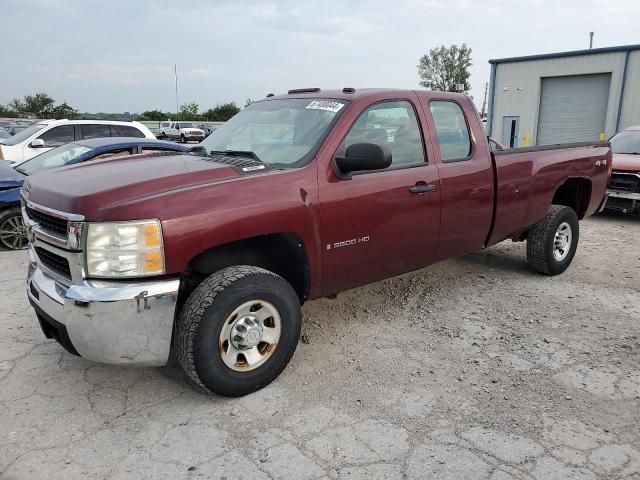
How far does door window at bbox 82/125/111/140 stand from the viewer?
414 inches

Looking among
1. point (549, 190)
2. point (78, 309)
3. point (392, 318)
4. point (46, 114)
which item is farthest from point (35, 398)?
point (46, 114)

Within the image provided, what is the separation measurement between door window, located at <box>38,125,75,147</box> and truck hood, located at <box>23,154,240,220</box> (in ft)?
25.3

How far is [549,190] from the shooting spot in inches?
205

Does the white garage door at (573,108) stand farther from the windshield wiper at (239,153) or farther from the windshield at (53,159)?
the windshield wiper at (239,153)

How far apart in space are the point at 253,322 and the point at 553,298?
3162 millimetres

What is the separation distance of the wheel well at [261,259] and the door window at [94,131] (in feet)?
27.1

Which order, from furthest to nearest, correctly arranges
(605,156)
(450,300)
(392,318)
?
(605,156)
(450,300)
(392,318)

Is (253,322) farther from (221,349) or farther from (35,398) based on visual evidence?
(35,398)

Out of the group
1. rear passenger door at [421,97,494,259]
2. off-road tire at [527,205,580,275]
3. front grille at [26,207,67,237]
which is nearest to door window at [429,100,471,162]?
rear passenger door at [421,97,494,259]

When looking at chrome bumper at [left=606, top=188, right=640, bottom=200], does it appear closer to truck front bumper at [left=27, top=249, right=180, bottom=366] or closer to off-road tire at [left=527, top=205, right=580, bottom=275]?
off-road tire at [left=527, top=205, right=580, bottom=275]

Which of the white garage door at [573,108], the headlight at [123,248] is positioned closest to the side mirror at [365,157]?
the headlight at [123,248]

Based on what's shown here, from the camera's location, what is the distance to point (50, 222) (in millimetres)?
3053

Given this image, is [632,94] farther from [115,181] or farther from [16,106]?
[16,106]

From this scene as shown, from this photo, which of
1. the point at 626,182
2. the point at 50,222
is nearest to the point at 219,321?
the point at 50,222
